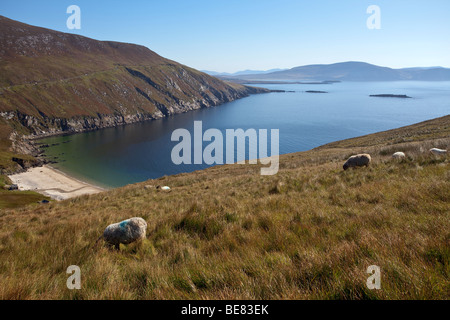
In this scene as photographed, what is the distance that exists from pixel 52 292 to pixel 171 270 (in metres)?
1.57

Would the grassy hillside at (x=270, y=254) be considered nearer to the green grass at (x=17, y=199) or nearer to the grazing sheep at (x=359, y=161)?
the grazing sheep at (x=359, y=161)

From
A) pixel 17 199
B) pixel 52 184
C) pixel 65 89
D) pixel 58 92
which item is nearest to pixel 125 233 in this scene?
pixel 17 199

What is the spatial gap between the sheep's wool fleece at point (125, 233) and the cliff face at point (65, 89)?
5064 inches

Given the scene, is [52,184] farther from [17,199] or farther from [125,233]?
[125,233]

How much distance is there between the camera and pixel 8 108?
103312 millimetres

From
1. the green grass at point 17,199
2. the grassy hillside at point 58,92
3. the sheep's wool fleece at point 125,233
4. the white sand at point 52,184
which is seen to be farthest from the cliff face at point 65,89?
the sheep's wool fleece at point 125,233

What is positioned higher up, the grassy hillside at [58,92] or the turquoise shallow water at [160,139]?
the grassy hillside at [58,92]

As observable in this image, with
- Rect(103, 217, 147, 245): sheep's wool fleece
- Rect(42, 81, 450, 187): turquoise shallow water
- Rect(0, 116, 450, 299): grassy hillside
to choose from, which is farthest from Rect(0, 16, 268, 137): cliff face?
Rect(0, 116, 450, 299): grassy hillside

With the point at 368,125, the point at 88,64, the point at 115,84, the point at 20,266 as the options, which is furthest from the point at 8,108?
the point at 368,125

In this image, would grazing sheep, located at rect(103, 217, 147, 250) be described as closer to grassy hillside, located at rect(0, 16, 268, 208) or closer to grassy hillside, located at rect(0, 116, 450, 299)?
grassy hillside, located at rect(0, 116, 450, 299)

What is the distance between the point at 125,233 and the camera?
575 cm

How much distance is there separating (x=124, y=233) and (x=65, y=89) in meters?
163

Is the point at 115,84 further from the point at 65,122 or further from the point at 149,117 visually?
the point at 65,122

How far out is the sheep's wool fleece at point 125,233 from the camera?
18.7 feet
